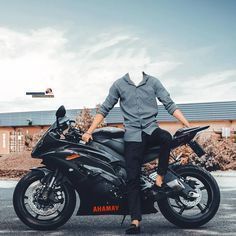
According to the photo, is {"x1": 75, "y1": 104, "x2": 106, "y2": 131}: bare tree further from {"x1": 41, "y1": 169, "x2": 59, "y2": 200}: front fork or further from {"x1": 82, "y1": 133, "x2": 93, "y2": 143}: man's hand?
{"x1": 82, "y1": 133, "x2": 93, "y2": 143}: man's hand

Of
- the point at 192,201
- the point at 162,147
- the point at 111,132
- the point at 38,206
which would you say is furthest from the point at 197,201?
the point at 38,206

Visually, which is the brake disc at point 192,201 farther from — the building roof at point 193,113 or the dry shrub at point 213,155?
the building roof at point 193,113

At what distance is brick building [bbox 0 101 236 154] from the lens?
35.8 metres

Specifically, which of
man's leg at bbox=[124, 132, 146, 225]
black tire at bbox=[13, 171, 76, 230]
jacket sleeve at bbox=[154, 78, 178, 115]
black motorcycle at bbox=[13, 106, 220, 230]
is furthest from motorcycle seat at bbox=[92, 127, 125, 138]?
black tire at bbox=[13, 171, 76, 230]

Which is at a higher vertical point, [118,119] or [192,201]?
[118,119]

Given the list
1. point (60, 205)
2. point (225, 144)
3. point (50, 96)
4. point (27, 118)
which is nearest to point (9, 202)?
point (60, 205)

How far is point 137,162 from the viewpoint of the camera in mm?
5609

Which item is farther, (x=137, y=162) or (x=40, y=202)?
(x=40, y=202)

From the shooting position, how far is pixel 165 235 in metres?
5.42

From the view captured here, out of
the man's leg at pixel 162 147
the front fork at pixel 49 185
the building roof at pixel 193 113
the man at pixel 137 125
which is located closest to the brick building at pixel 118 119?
the building roof at pixel 193 113

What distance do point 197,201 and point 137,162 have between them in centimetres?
88

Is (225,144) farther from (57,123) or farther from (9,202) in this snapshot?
(57,123)

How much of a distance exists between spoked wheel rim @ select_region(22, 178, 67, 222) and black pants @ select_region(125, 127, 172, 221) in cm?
80

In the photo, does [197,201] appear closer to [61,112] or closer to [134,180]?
[134,180]
